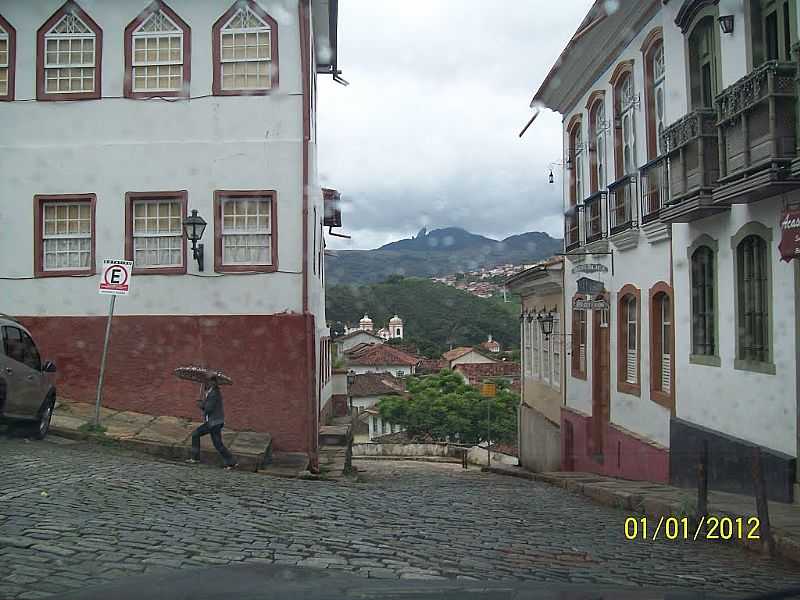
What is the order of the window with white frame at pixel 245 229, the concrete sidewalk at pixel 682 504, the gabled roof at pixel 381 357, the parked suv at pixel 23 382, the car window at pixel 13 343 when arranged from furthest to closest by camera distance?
the gabled roof at pixel 381 357
the window with white frame at pixel 245 229
the car window at pixel 13 343
the parked suv at pixel 23 382
the concrete sidewalk at pixel 682 504

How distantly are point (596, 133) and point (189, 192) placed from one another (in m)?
8.90

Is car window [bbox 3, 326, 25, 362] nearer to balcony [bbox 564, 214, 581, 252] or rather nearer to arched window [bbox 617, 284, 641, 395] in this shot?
arched window [bbox 617, 284, 641, 395]

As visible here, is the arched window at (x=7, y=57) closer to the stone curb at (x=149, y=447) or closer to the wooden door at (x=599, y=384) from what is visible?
the stone curb at (x=149, y=447)

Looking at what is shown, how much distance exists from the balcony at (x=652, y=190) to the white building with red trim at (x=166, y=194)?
234 inches

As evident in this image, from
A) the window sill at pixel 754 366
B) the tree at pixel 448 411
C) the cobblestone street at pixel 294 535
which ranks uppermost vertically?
the window sill at pixel 754 366

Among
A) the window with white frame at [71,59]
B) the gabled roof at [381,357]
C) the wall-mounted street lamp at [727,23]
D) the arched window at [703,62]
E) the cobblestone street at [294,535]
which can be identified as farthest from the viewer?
the gabled roof at [381,357]

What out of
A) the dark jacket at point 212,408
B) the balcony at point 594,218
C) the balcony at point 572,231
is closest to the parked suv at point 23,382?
the dark jacket at point 212,408

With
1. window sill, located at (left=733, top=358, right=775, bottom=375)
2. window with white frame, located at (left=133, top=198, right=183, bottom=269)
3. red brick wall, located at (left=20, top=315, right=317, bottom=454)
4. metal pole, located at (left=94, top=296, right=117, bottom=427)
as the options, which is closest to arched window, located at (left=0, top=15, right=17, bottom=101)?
window with white frame, located at (left=133, top=198, right=183, bottom=269)

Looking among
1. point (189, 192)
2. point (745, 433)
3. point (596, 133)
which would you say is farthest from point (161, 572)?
point (596, 133)

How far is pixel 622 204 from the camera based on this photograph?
1750cm

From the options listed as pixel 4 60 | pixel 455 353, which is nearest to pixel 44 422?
pixel 4 60

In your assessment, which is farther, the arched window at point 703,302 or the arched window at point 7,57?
the arched window at point 7,57

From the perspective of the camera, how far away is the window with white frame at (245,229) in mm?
16953

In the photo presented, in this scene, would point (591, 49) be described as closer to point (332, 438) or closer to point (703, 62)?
point (703, 62)
